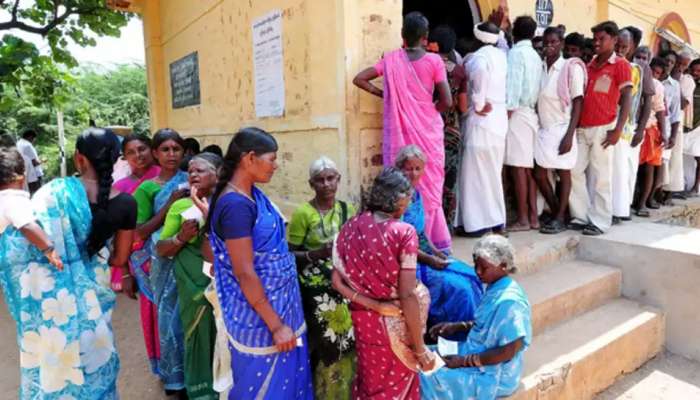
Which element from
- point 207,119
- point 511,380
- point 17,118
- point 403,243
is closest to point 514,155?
point 511,380

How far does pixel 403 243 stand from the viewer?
6.41 feet

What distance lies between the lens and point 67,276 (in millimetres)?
2068

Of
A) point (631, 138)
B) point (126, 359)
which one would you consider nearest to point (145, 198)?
point (126, 359)

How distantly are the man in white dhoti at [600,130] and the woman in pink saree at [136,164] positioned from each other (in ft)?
11.9

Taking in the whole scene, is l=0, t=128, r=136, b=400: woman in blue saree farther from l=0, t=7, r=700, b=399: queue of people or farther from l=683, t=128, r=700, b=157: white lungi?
l=683, t=128, r=700, b=157: white lungi

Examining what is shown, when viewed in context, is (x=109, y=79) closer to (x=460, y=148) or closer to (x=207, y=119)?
(x=207, y=119)

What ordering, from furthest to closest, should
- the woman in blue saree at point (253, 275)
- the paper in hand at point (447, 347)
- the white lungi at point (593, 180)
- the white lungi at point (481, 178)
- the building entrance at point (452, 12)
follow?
the building entrance at point (452, 12), the white lungi at point (593, 180), the white lungi at point (481, 178), the paper in hand at point (447, 347), the woman in blue saree at point (253, 275)

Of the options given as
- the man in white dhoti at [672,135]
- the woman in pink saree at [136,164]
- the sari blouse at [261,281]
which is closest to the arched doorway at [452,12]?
the man in white dhoti at [672,135]

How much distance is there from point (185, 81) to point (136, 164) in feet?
12.6

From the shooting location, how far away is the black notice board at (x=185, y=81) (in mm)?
6203

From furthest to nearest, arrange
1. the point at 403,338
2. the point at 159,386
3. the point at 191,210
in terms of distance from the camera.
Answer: the point at 159,386
the point at 191,210
the point at 403,338

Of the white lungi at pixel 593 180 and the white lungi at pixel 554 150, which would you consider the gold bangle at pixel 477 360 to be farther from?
the white lungi at pixel 593 180

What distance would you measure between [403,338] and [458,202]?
2264 millimetres

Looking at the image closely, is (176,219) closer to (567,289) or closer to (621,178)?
(567,289)
